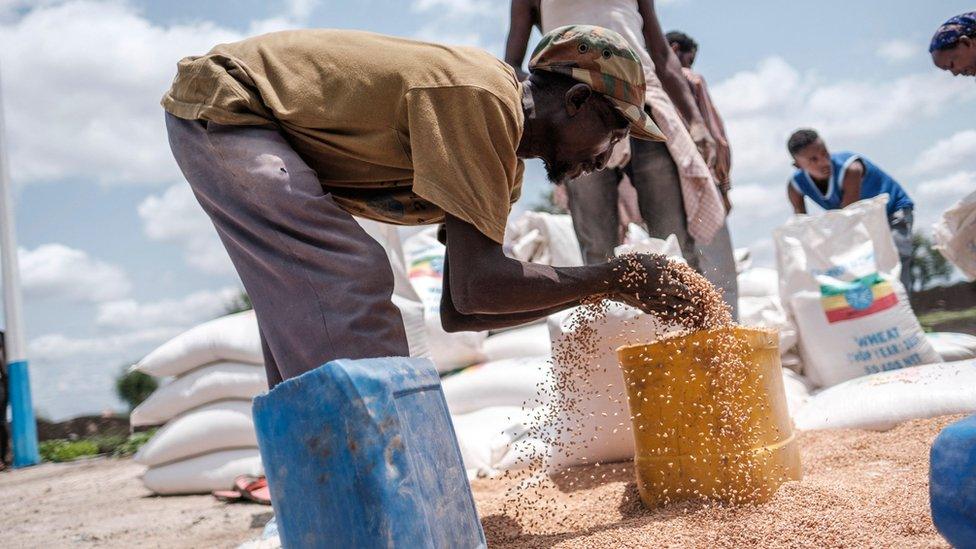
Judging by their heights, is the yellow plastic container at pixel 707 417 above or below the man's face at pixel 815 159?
below

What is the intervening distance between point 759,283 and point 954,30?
1876 millimetres

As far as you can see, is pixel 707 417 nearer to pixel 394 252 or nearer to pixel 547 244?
pixel 394 252

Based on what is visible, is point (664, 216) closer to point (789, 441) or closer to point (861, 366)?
point (789, 441)

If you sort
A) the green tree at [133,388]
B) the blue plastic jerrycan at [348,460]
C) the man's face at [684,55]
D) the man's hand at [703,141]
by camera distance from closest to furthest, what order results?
the blue plastic jerrycan at [348,460], the man's hand at [703,141], the man's face at [684,55], the green tree at [133,388]

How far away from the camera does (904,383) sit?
3.00 metres

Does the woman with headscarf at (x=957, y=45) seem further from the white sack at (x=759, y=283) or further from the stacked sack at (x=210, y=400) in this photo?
the stacked sack at (x=210, y=400)

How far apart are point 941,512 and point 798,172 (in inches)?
153

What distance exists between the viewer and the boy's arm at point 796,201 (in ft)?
16.1

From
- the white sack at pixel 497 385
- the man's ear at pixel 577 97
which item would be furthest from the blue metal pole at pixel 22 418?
the man's ear at pixel 577 97

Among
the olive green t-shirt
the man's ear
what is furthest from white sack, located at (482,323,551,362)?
the olive green t-shirt

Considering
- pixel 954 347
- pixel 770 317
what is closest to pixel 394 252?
pixel 770 317

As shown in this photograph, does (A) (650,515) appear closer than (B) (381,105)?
No

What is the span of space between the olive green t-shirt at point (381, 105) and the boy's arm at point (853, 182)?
3.56m

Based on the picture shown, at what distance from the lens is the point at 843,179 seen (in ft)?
15.1
